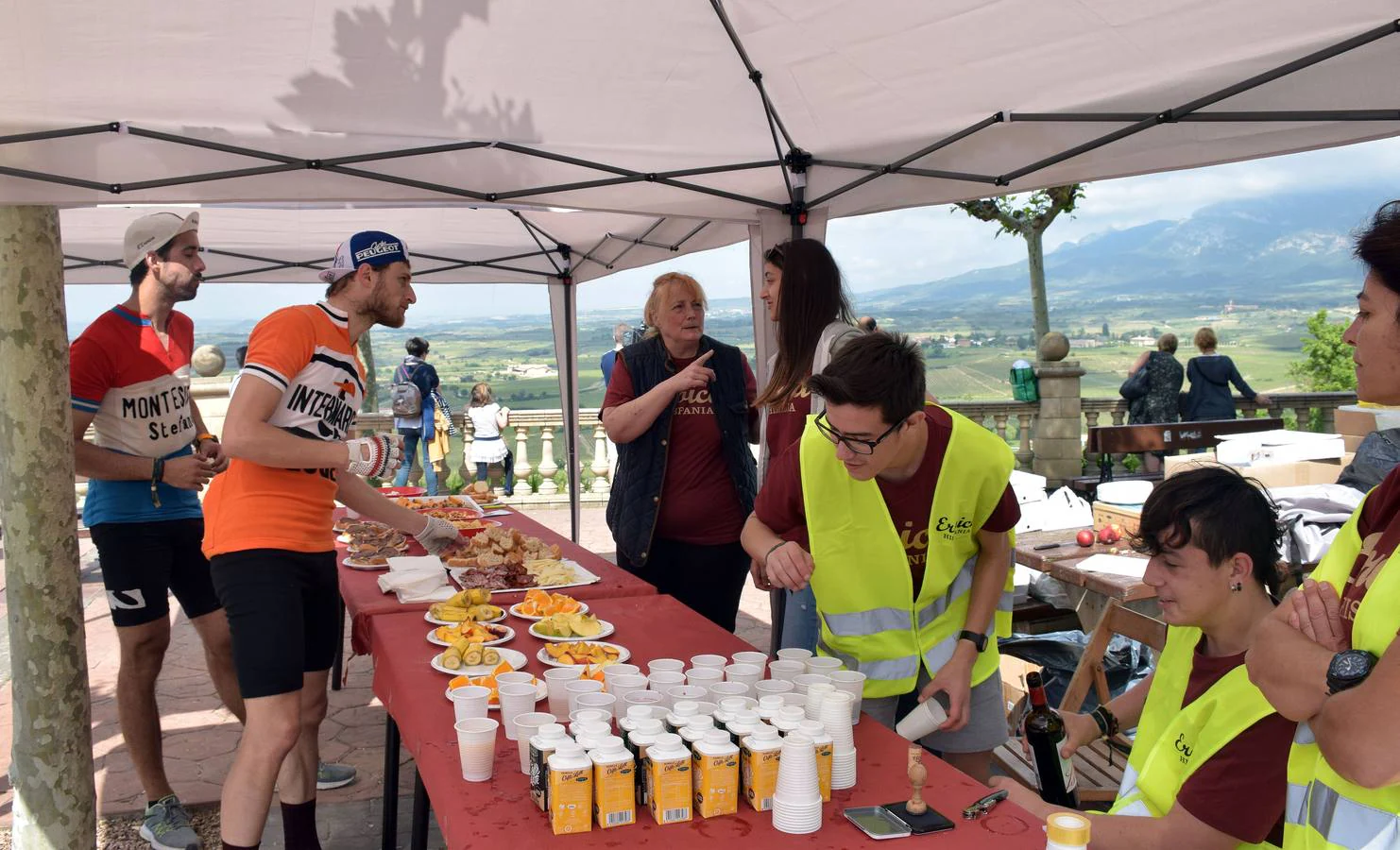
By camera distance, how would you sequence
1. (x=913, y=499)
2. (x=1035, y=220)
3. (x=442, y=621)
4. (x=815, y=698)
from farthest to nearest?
(x=1035, y=220)
(x=442, y=621)
(x=913, y=499)
(x=815, y=698)

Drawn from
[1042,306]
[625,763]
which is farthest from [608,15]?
[1042,306]

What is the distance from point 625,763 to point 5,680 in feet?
17.0

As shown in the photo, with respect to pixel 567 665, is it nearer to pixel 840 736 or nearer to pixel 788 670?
pixel 788 670

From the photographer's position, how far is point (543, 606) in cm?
292

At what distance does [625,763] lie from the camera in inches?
60.6

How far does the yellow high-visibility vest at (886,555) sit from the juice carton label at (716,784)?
73 cm

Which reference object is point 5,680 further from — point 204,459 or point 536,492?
point 536,492

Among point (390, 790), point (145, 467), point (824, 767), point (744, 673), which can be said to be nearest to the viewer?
point (824, 767)

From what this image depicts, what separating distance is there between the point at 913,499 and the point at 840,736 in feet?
2.24

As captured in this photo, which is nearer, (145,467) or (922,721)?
(922,721)

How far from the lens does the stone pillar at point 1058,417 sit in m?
11.8

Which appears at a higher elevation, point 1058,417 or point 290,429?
point 290,429

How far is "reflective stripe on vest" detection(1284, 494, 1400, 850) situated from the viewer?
118cm

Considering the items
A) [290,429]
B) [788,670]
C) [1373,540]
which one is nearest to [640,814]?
[788,670]
